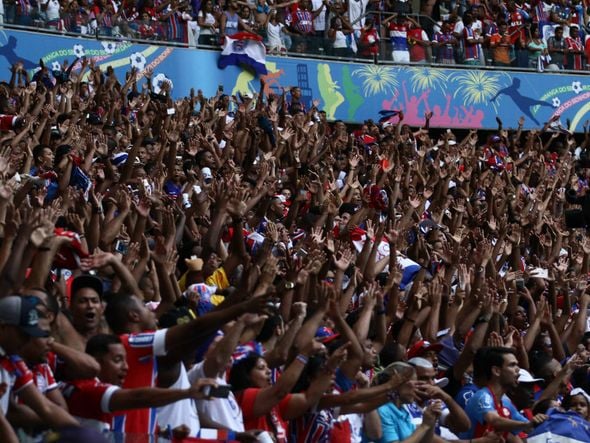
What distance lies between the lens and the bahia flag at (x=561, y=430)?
700 cm

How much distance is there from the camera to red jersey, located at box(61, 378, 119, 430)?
16.6ft

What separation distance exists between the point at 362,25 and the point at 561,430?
50.1 ft

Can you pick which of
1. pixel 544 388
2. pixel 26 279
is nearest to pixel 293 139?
pixel 544 388

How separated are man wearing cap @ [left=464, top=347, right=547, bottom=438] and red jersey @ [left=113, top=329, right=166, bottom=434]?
7.10 ft

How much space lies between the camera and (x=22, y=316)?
4.96m

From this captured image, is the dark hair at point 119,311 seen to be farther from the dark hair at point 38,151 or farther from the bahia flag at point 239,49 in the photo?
the bahia flag at point 239,49

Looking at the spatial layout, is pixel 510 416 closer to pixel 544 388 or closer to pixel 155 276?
pixel 544 388

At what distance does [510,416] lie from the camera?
7.27m

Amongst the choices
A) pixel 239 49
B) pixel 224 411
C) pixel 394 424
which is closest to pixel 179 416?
pixel 224 411

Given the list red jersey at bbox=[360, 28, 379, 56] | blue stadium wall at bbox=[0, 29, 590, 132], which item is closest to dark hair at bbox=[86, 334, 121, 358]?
blue stadium wall at bbox=[0, 29, 590, 132]

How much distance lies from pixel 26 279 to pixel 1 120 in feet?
22.5

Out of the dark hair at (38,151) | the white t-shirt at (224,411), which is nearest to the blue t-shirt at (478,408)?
the white t-shirt at (224,411)

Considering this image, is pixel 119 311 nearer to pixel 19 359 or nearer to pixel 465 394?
pixel 19 359

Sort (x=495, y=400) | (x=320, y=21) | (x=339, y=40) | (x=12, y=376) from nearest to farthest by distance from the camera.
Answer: (x=12, y=376) → (x=495, y=400) → (x=339, y=40) → (x=320, y=21)
